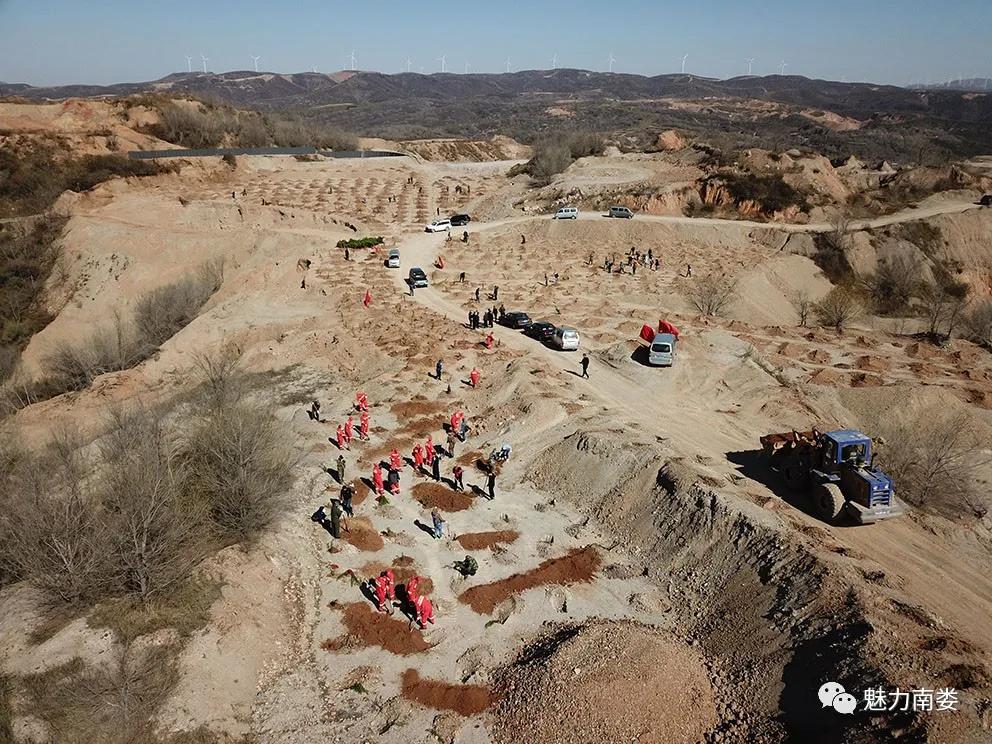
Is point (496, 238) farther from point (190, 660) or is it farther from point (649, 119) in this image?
point (649, 119)

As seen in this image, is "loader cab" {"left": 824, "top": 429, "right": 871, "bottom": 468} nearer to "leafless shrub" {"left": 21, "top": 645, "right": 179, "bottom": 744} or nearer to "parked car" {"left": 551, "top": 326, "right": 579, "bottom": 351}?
"parked car" {"left": 551, "top": 326, "right": 579, "bottom": 351}

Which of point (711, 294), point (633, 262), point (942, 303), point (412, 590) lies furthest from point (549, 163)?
point (412, 590)

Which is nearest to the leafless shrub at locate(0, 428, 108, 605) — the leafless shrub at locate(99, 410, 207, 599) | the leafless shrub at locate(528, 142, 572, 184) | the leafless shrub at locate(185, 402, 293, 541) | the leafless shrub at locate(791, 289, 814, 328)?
the leafless shrub at locate(99, 410, 207, 599)

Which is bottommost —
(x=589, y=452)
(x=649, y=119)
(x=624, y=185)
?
(x=589, y=452)

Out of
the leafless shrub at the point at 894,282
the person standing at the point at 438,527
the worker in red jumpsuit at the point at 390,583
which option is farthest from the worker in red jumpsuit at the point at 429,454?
the leafless shrub at the point at 894,282

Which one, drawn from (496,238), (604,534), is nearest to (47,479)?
(604,534)

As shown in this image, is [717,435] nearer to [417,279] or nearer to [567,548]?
[567,548]

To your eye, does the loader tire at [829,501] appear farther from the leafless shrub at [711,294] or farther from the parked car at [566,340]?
the leafless shrub at [711,294]
